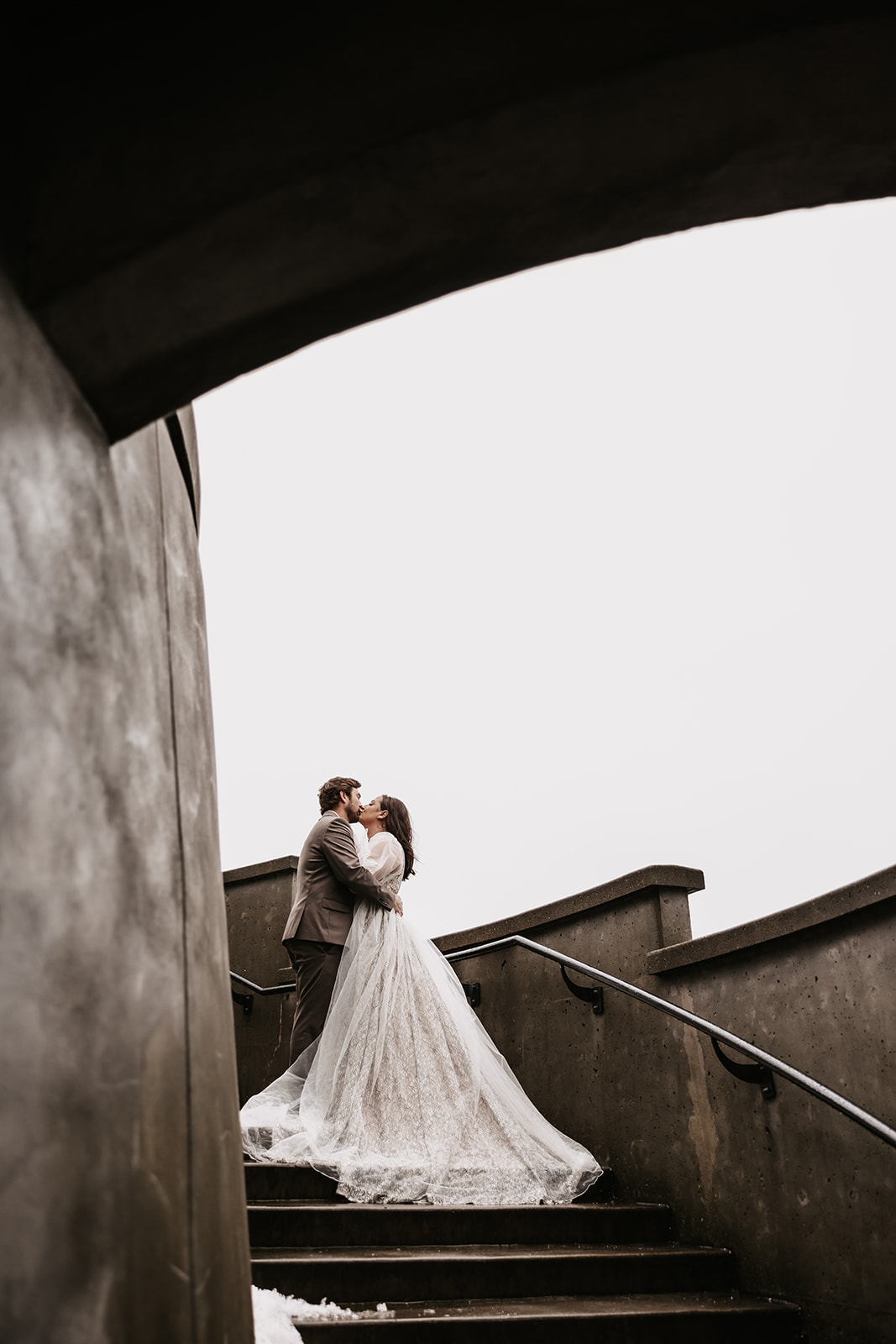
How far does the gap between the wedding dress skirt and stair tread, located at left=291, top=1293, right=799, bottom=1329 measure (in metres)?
0.70

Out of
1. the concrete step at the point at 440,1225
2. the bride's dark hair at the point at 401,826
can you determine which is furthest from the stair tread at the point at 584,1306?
the bride's dark hair at the point at 401,826

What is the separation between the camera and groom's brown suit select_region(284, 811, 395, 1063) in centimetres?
553

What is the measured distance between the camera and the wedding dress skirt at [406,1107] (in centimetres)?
426

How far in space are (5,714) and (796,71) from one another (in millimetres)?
1437

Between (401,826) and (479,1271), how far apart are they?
2932 mm

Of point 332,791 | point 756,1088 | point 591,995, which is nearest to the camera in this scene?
point 756,1088

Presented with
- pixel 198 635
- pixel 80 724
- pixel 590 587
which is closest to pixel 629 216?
pixel 80 724

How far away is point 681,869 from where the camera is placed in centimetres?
519

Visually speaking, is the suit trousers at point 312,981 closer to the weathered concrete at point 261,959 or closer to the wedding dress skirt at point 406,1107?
the wedding dress skirt at point 406,1107

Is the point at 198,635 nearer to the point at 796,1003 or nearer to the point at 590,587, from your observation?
the point at 796,1003

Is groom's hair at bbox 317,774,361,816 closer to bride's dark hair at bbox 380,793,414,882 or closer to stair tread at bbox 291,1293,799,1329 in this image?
bride's dark hair at bbox 380,793,414,882

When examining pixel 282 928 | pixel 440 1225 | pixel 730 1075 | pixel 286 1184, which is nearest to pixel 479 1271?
pixel 440 1225

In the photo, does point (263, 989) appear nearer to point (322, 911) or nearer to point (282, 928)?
point (282, 928)

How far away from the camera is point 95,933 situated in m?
1.38
